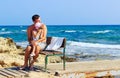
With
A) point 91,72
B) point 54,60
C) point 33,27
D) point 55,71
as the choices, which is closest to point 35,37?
point 33,27

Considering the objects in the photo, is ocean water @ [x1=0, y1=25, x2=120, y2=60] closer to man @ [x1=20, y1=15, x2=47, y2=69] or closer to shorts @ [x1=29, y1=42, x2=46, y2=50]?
shorts @ [x1=29, y1=42, x2=46, y2=50]

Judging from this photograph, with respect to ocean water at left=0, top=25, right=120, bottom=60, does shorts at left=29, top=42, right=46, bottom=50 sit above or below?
above

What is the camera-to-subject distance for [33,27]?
31.7 ft

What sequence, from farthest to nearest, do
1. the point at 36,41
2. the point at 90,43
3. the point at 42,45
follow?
the point at 90,43, the point at 42,45, the point at 36,41

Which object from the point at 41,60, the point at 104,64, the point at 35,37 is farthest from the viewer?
the point at 41,60

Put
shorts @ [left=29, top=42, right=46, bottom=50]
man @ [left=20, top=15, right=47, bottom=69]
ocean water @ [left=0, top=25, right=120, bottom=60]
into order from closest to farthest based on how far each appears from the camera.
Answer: man @ [left=20, top=15, right=47, bottom=69] < shorts @ [left=29, top=42, right=46, bottom=50] < ocean water @ [left=0, top=25, right=120, bottom=60]

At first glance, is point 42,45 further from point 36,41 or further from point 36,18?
point 36,18

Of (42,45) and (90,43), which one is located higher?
(42,45)

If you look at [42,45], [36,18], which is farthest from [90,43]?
[36,18]

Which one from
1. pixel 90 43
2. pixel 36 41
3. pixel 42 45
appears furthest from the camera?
pixel 90 43

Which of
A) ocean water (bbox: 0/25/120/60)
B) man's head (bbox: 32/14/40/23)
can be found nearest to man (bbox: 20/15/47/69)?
man's head (bbox: 32/14/40/23)

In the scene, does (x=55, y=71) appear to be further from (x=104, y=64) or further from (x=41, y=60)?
(x=41, y=60)

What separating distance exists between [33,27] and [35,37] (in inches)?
10.2

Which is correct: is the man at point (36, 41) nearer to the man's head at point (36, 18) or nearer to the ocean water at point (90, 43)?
the man's head at point (36, 18)
